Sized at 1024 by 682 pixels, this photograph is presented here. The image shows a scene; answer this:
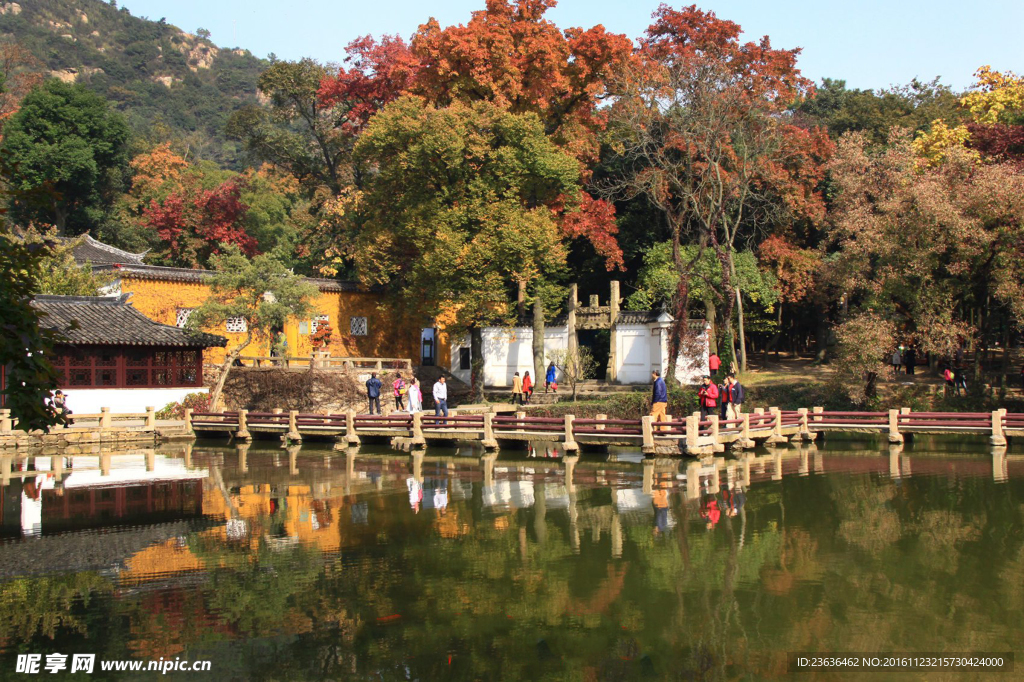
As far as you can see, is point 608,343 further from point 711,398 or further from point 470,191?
point 711,398

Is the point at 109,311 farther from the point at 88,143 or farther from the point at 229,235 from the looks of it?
the point at 88,143

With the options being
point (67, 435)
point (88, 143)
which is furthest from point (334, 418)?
point (88, 143)

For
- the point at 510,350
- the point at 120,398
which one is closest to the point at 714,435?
the point at 510,350

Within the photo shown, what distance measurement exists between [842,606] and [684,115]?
2371 cm

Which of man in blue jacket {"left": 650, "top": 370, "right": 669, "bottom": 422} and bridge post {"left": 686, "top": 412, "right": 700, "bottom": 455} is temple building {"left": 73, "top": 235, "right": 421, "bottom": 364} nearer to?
man in blue jacket {"left": 650, "top": 370, "right": 669, "bottom": 422}

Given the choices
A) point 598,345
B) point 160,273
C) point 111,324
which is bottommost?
point 598,345

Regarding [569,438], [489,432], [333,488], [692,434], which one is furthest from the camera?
[489,432]

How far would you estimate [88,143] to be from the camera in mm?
52938

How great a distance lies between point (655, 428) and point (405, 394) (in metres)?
13.5

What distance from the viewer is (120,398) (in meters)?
30.3

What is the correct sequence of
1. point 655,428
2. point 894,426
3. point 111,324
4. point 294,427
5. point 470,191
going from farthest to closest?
point 470,191, point 111,324, point 294,427, point 894,426, point 655,428

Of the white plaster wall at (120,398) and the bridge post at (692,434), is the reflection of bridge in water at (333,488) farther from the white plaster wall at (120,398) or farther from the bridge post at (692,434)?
the white plaster wall at (120,398)

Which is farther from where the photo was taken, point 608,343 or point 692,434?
point 608,343

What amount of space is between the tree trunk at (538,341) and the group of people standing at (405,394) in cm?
519
